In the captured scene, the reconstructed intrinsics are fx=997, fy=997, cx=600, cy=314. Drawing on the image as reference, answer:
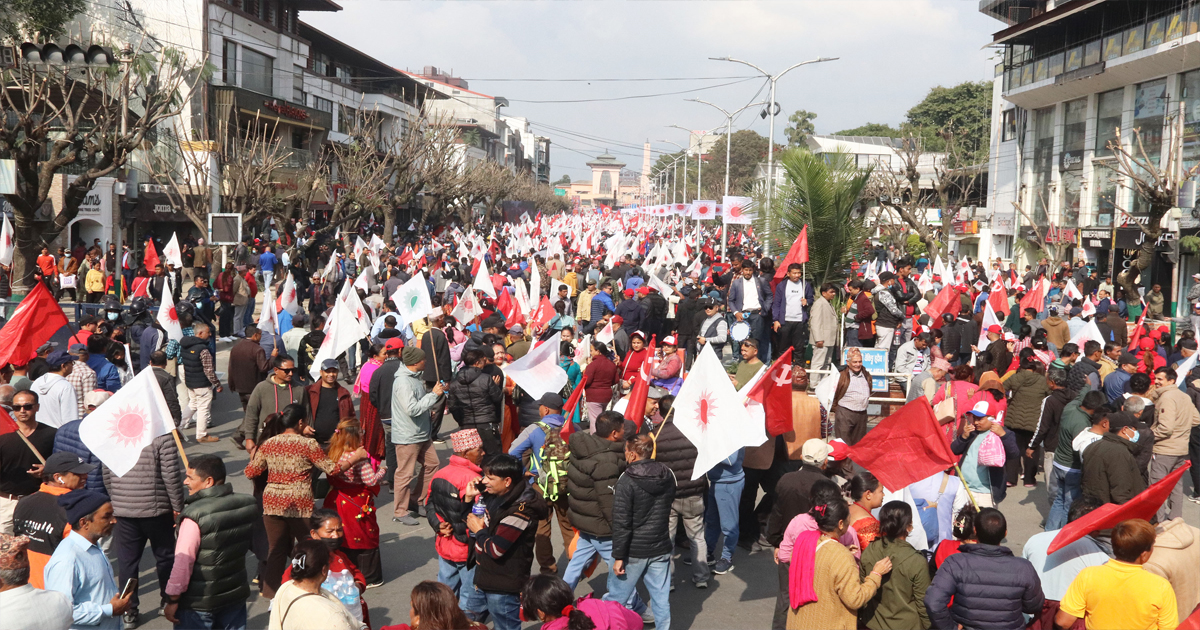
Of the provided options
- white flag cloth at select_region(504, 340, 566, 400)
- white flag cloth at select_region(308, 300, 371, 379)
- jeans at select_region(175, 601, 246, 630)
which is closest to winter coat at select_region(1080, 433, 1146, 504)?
white flag cloth at select_region(504, 340, 566, 400)

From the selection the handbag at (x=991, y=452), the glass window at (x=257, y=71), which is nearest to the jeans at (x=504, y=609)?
the handbag at (x=991, y=452)

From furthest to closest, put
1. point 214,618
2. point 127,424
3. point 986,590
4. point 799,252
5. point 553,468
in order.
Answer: point 799,252, point 553,468, point 127,424, point 214,618, point 986,590

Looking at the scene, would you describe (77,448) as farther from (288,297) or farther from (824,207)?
(824,207)

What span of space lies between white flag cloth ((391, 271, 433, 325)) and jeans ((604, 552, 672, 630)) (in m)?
6.88

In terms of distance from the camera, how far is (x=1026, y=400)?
9594 mm

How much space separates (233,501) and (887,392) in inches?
350

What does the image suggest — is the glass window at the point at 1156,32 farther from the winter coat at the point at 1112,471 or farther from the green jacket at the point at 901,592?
the green jacket at the point at 901,592

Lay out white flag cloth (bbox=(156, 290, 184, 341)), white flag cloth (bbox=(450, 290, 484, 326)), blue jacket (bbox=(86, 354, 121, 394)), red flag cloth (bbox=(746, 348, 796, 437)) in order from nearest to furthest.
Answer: red flag cloth (bbox=(746, 348, 796, 437))
blue jacket (bbox=(86, 354, 121, 394))
white flag cloth (bbox=(156, 290, 184, 341))
white flag cloth (bbox=(450, 290, 484, 326))

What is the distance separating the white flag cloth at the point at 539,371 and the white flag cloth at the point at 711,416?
2.49 meters

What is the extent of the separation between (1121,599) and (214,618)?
465 centimetres

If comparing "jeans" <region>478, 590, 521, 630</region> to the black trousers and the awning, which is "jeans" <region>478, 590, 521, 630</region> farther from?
the awning

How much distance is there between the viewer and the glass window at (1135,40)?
29.2 metres

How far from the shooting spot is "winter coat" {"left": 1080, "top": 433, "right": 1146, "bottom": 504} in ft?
23.4

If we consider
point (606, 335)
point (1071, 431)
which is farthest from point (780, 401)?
point (606, 335)
